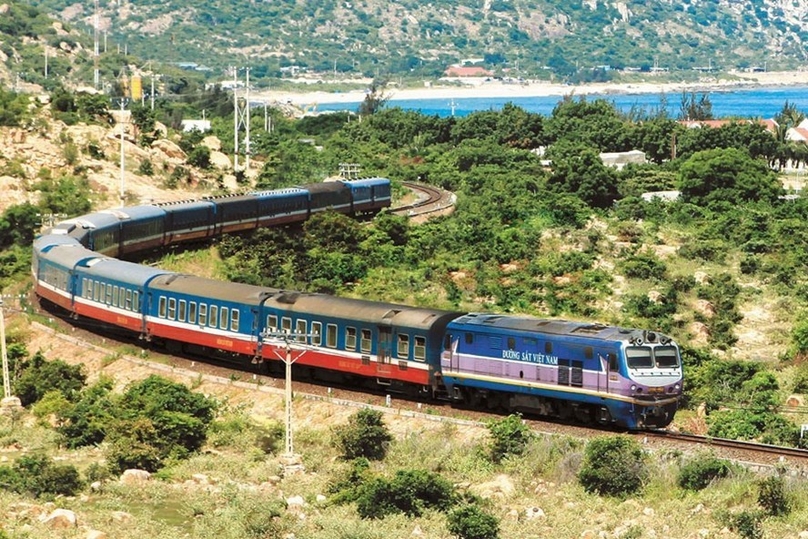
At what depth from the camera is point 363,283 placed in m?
68.1

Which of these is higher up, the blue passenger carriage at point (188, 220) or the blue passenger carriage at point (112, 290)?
the blue passenger carriage at point (112, 290)

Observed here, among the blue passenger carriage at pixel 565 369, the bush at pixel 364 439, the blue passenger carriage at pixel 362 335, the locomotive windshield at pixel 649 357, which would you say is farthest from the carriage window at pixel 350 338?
the locomotive windshield at pixel 649 357

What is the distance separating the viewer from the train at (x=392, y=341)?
38750 millimetres

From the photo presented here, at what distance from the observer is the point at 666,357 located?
38.7m

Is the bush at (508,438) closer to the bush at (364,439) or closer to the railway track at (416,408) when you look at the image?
the railway track at (416,408)

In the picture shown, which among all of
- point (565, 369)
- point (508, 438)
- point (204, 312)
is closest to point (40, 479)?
point (508, 438)

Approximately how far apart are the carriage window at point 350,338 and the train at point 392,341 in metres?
0.04

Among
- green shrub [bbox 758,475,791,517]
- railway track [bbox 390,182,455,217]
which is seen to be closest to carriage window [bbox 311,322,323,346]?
green shrub [bbox 758,475,791,517]

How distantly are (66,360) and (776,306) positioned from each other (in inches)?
1188

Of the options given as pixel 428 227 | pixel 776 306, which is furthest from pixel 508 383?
pixel 428 227

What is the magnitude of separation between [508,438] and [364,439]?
421 centimetres

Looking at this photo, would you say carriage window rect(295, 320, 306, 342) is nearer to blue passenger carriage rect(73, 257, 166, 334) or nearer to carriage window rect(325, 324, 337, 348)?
carriage window rect(325, 324, 337, 348)

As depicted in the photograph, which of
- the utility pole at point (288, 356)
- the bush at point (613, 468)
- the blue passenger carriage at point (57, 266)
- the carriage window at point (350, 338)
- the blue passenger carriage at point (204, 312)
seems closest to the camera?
the bush at point (613, 468)

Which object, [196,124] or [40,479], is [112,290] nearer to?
[40,479]
